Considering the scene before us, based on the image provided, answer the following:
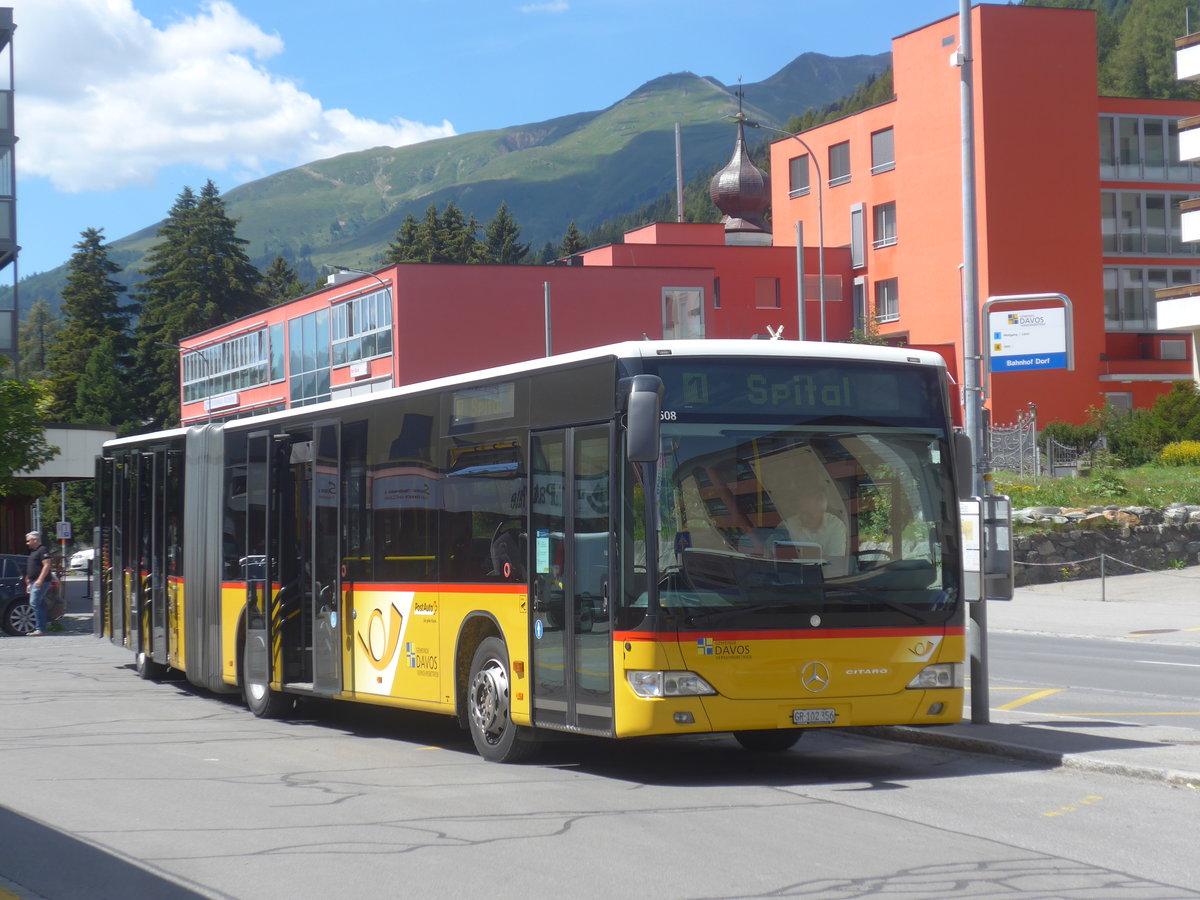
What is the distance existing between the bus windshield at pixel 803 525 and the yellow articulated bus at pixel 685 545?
1 cm

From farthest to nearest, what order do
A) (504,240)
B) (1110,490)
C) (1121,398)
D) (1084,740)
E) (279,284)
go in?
(504,240) < (279,284) < (1121,398) < (1110,490) < (1084,740)

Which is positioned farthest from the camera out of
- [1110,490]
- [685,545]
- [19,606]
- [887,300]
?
[887,300]

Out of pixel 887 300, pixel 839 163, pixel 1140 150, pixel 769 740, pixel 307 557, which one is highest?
pixel 839 163

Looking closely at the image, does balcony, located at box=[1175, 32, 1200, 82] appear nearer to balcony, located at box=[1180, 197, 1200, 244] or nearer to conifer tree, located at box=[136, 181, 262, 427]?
balcony, located at box=[1180, 197, 1200, 244]

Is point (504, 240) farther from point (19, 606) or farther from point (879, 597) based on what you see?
point (879, 597)

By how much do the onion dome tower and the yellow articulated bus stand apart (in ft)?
210

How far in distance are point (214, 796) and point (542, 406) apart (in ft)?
11.4

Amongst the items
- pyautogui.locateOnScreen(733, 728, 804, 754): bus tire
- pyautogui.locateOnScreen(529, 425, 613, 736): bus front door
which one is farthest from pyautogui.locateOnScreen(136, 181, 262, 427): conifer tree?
pyautogui.locateOnScreen(529, 425, 613, 736): bus front door

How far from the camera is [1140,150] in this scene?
66750mm

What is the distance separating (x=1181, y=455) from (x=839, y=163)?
29.8 metres

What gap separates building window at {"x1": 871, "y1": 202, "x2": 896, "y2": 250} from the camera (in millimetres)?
65938

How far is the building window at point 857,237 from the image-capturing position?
67.3 m

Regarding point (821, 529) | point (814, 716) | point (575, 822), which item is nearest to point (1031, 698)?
point (814, 716)

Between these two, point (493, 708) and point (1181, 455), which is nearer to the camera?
point (493, 708)
